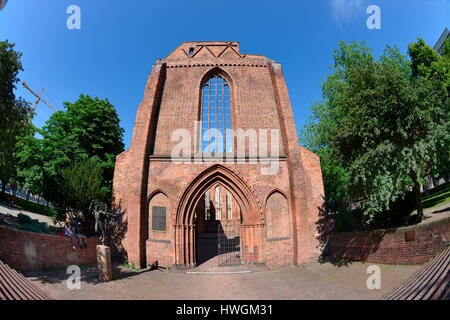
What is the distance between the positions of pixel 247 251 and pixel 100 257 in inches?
252

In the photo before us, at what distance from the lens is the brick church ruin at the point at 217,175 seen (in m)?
10.3

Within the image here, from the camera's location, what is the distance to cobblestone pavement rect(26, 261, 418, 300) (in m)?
6.58

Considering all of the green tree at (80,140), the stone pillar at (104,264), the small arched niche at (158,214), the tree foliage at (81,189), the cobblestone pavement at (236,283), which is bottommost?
the cobblestone pavement at (236,283)

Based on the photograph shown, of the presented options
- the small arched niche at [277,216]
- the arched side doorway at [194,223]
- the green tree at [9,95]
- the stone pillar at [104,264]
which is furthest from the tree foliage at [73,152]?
the small arched niche at [277,216]

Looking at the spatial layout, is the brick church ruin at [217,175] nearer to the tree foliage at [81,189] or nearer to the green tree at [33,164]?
the tree foliage at [81,189]

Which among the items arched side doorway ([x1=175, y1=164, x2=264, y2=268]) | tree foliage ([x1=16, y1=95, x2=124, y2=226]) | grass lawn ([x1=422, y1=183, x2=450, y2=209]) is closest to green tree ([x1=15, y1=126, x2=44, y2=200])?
tree foliage ([x1=16, y1=95, x2=124, y2=226])

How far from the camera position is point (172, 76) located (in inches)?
514

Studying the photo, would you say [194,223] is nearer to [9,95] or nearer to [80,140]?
[80,140]

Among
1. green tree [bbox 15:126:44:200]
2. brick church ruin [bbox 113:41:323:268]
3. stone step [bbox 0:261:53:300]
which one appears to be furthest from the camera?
green tree [bbox 15:126:44:200]

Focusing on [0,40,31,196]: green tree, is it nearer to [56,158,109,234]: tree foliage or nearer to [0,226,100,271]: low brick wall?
[56,158,109,234]: tree foliage

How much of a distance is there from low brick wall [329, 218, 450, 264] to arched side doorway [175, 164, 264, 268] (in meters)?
3.73

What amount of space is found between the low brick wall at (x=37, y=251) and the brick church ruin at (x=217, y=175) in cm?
208

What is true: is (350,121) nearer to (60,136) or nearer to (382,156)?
(382,156)

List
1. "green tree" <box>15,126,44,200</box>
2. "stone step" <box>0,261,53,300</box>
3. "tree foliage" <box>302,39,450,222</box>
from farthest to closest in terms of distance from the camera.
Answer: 1. "green tree" <box>15,126,44,200</box>
2. "tree foliage" <box>302,39,450,222</box>
3. "stone step" <box>0,261,53,300</box>
